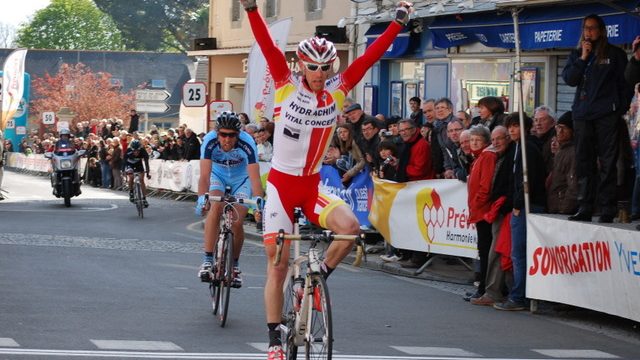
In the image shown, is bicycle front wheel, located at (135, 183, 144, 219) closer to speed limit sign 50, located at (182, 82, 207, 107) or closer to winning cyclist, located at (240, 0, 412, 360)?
speed limit sign 50, located at (182, 82, 207, 107)

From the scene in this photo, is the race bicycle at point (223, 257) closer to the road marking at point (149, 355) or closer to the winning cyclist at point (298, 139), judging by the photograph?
the road marking at point (149, 355)

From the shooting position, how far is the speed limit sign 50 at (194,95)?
1350 inches

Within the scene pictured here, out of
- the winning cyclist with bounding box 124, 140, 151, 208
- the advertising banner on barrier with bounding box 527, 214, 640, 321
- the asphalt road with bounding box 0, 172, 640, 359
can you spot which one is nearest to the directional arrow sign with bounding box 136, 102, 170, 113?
the winning cyclist with bounding box 124, 140, 151, 208

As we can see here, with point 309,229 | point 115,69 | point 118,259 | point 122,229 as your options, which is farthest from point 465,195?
point 115,69

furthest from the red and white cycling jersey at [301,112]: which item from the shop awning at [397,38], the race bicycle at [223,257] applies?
the shop awning at [397,38]

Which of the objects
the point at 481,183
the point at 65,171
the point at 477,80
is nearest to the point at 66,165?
the point at 65,171

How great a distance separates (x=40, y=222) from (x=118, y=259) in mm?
7694

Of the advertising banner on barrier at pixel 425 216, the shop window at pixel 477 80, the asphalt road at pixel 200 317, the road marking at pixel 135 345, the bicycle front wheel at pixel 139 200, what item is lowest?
the bicycle front wheel at pixel 139 200

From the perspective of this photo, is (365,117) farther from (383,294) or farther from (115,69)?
(115,69)

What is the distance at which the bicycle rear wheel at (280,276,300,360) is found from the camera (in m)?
8.98

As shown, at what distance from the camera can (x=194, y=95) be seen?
34344 millimetres

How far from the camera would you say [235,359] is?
33.5 feet

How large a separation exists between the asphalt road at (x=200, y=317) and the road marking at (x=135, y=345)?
0.05 ft

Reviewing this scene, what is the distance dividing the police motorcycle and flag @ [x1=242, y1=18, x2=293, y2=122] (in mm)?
6046
